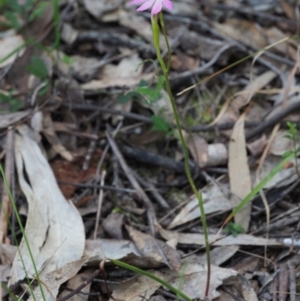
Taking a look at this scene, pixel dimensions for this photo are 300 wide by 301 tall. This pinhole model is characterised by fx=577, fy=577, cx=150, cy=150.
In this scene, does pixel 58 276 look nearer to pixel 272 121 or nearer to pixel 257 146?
pixel 257 146

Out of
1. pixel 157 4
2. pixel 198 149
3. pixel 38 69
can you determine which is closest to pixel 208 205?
pixel 198 149

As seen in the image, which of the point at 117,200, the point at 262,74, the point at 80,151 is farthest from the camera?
the point at 262,74

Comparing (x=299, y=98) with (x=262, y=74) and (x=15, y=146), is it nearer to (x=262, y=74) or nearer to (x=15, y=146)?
(x=262, y=74)

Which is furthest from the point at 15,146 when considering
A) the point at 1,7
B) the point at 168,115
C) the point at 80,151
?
the point at 1,7

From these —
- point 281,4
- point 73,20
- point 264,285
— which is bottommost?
point 264,285

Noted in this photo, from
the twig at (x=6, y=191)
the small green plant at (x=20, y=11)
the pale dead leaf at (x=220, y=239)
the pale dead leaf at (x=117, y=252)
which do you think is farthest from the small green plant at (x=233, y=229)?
the small green plant at (x=20, y=11)

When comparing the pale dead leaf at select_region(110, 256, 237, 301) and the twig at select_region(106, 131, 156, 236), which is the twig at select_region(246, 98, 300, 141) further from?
the pale dead leaf at select_region(110, 256, 237, 301)
